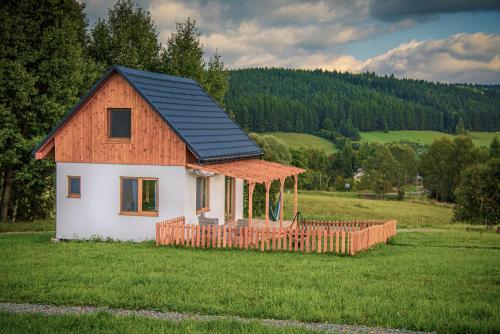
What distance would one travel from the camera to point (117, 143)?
24.2 metres

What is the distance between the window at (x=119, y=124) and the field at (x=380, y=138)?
12227 cm

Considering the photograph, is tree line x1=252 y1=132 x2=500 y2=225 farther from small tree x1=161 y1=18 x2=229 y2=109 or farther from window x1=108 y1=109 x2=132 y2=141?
window x1=108 y1=109 x2=132 y2=141

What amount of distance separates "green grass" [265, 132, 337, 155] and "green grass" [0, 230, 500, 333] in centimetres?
13020

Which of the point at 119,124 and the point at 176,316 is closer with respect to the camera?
the point at 176,316

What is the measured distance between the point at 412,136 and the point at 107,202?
15664 cm

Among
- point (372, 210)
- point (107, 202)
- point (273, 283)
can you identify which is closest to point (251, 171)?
point (107, 202)

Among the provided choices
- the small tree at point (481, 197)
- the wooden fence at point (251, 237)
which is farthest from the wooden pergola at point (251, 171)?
the small tree at point (481, 197)

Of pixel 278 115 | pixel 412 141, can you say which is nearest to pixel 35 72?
pixel 278 115

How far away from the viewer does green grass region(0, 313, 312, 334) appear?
10.6 m

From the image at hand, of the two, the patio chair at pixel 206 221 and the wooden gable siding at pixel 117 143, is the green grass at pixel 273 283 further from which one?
the wooden gable siding at pixel 117 143

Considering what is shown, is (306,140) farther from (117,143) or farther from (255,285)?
(255,285)

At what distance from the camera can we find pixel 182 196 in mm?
23422

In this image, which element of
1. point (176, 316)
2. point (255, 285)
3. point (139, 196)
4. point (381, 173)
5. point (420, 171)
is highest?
point (420, 171)

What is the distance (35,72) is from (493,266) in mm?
23731
